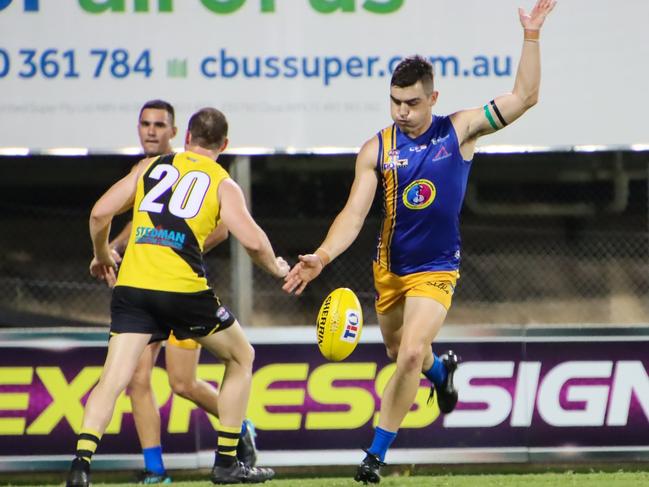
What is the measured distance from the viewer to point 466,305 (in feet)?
45.3

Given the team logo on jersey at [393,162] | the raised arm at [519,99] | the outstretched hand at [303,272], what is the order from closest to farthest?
the outstretched hand at [303,272], the raised arm at [519,99], the team logo on jersey at [393,162]

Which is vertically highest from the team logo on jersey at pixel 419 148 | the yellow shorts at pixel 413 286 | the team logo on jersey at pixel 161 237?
the team logo on jersey at pixel 419 148

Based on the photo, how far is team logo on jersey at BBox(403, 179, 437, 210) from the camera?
6.72m

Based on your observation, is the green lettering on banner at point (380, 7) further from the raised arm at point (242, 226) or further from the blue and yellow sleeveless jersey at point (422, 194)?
the raised arm at point (242, 226)

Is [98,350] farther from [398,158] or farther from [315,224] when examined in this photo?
[315,224]

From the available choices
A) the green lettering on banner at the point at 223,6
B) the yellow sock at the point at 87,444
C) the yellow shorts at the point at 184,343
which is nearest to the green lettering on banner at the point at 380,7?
the green lettering on banner at the point at 223,6

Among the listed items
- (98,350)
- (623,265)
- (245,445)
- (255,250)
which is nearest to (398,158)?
(255,250)

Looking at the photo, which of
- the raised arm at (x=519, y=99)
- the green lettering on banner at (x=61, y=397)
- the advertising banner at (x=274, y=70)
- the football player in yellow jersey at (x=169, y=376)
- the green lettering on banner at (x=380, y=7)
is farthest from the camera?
the green lettering on banner at (x=380, y=7)

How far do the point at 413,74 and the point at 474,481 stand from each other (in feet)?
8.12

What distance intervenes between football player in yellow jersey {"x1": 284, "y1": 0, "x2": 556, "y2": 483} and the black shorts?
652 mm

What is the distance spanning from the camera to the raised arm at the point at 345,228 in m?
6.28

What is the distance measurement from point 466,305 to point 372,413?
567 cm

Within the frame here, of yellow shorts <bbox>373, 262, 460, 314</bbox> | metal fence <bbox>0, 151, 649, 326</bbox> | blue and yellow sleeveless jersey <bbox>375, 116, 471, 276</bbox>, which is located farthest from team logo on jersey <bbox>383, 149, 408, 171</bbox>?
metal fence <bbox>0, 151, 649, 326</bbox>

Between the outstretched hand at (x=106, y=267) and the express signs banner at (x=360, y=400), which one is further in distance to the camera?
the express signs banner at (x=360, y=400)
